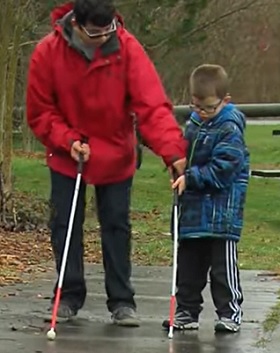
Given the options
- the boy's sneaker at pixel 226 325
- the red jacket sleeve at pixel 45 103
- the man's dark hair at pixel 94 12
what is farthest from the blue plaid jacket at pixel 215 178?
the man's dark hair at pixel 94 12

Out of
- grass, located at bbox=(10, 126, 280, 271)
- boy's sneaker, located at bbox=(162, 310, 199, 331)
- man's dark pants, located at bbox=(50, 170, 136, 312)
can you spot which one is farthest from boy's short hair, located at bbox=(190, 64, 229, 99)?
grass, located at bbox=(10, 126, 280, 271)

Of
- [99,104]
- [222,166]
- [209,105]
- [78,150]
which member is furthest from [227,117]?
[78,150]

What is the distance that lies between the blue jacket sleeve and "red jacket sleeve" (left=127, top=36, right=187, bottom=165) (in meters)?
0.15

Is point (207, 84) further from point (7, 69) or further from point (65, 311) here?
point (7, 69)

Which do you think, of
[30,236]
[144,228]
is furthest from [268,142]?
[30,236]

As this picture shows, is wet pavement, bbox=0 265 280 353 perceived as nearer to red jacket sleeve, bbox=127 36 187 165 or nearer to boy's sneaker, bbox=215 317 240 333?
boy's sneaker, bbox=215 317 240 333

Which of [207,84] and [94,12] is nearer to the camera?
[94,12]

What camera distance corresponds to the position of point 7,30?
1447cm

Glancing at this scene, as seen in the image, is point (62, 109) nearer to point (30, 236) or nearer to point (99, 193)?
point (99, 193)

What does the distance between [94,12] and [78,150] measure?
731 mm

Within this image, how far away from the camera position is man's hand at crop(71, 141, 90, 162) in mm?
6250

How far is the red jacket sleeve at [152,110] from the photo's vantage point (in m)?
6.19

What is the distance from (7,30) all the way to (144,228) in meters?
2.96

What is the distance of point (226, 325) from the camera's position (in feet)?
20.8
